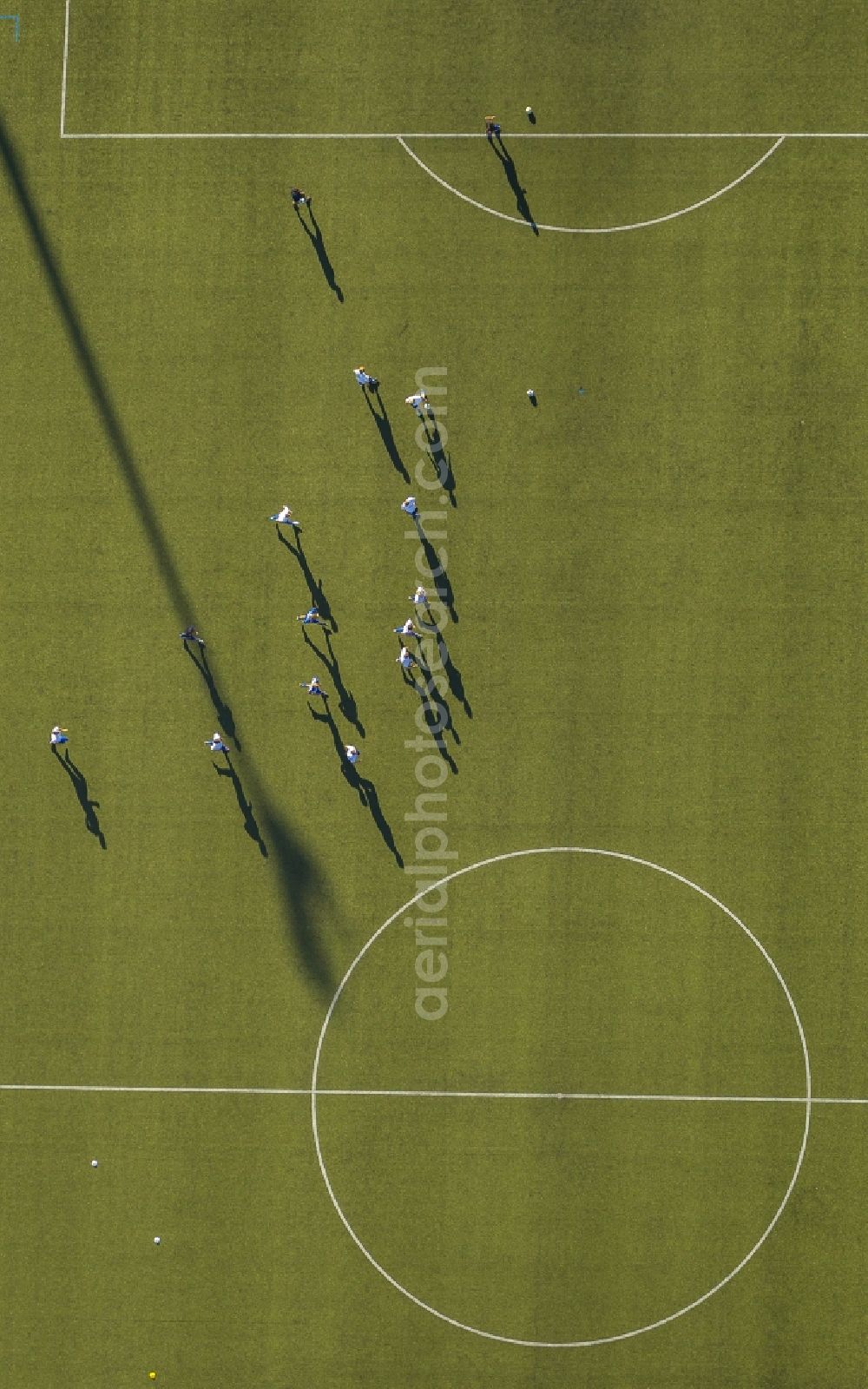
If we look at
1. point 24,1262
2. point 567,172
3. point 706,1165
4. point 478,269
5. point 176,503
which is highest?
point 567,172

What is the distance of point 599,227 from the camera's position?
52.2ft

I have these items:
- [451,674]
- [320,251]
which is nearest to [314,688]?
[451,674]

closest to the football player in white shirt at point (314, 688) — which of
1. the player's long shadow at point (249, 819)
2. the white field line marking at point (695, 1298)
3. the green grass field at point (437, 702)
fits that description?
the green grass field at point (437, 702)

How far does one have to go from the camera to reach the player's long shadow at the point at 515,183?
16.0 m

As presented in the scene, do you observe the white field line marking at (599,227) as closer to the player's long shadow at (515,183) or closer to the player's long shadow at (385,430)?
the player's long shadow at (515,183)

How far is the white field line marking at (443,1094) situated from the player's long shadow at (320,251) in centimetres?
975

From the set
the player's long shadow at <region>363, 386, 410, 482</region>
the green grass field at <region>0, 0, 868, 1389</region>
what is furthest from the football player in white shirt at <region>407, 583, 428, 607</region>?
the player's long shadow at <region>363, 386, 410, 482</region>

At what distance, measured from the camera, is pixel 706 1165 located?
15.5 m

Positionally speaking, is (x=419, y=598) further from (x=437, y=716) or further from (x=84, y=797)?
(x=84, y=797)

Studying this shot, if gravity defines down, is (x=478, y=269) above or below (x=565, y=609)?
above

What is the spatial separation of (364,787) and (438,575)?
9.13 feet

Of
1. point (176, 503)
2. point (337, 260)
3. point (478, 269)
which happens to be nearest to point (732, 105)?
point (478, 269)

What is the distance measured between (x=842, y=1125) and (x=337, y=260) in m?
12.2

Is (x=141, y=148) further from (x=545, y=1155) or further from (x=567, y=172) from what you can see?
(x=545, y=1155)
